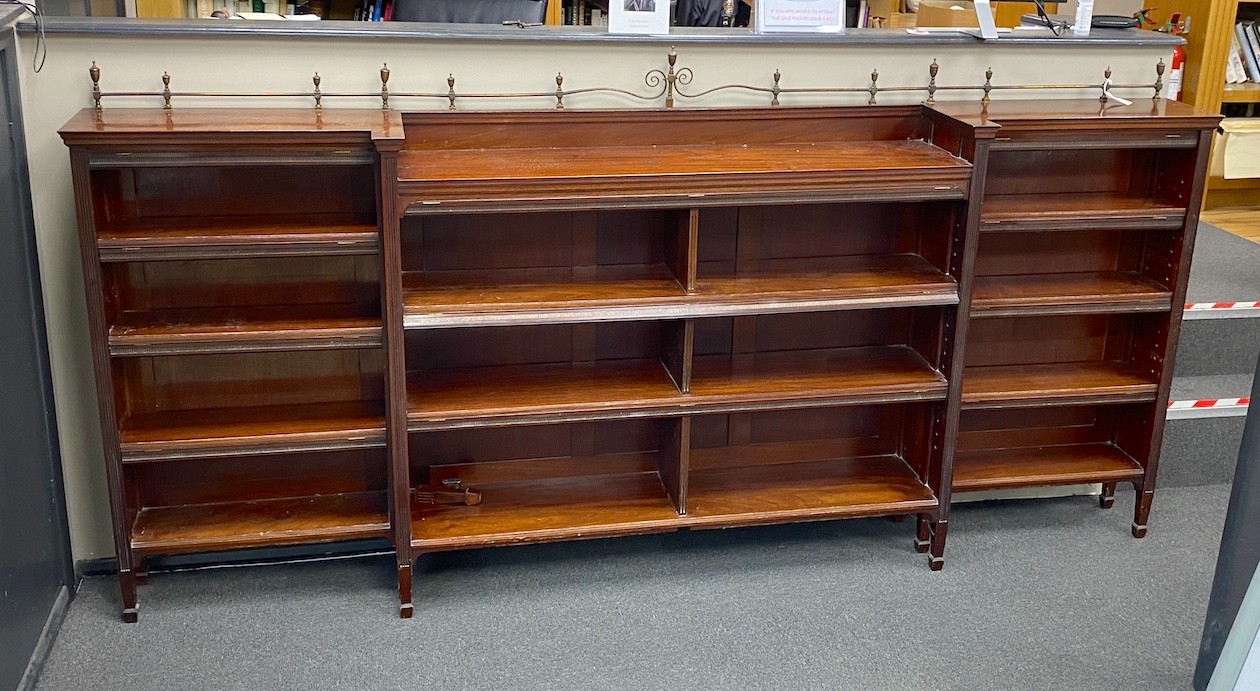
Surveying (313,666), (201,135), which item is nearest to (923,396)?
(313,666)

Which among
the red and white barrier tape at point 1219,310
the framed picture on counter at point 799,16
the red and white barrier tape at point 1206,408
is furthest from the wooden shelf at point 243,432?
the red and white barrier tape at point 1219,310

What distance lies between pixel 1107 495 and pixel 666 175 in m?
1.76

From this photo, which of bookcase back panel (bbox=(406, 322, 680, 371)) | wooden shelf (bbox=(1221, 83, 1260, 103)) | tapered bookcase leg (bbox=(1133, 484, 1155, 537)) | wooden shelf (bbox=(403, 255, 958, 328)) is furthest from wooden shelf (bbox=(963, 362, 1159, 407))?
wooden shelf (bbox=(1221, 83, 1260, 103))

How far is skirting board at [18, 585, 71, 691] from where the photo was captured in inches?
98.8

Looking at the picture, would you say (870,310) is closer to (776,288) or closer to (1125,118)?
(776,288)

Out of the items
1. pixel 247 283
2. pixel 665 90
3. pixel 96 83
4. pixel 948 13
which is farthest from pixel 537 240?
pixel 948 13

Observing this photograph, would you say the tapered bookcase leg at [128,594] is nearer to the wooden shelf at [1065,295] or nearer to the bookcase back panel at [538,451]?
the bookcase back panel at [538,451]

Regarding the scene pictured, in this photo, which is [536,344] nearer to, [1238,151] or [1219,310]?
[1219,310]

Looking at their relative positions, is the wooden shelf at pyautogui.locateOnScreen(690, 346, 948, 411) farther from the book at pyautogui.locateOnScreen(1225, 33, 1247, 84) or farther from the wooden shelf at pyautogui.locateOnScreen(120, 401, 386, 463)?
the book at pyautogui.locateOnScreen(1225, 33, 1247, 84)

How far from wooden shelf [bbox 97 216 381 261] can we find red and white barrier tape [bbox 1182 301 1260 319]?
2.56 metres

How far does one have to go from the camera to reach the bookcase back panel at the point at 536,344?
2994mm

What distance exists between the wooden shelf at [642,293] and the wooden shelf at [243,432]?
0.35 meters

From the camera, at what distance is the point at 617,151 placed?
2873mm

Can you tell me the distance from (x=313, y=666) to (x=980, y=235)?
6.52 ft
